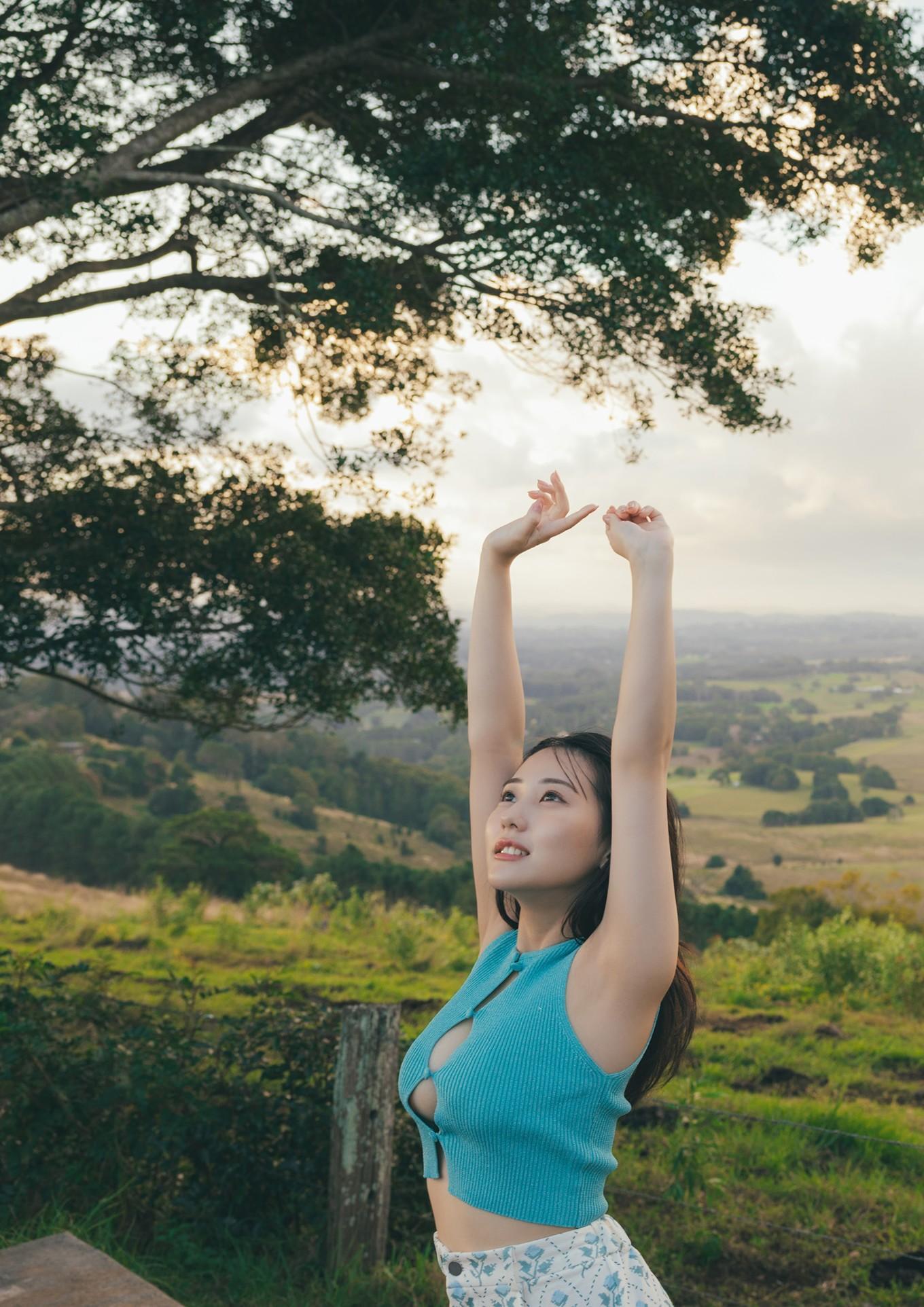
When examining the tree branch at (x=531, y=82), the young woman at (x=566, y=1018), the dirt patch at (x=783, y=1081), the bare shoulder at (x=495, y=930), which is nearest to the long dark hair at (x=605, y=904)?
the young woman at (x=566, y=1018)

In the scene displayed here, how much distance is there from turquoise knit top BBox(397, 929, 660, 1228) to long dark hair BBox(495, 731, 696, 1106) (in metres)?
0.12

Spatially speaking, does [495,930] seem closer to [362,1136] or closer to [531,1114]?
[531,1114]

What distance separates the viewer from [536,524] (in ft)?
6.53

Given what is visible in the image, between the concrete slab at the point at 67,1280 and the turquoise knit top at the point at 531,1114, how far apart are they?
140 cm

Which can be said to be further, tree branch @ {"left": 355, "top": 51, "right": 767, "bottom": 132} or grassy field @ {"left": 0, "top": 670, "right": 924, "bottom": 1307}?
tree branch @ {"left": 355, "top": 51, "right": 767, "bottom": 132}

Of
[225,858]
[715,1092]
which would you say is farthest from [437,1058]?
[225,858]

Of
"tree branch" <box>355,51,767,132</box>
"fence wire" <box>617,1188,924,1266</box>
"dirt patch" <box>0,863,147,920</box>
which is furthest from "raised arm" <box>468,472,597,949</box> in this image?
"dirt patch" <box>0,863,147,920</box>

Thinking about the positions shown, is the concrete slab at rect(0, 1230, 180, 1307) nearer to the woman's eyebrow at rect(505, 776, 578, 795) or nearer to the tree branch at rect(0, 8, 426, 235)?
the woman's eyebrow at rect(505, 776, 578, 795)

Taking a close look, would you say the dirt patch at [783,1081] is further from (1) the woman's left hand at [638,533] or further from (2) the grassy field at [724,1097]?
(1) the woman's left hand at [638,533]

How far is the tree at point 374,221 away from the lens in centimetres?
581

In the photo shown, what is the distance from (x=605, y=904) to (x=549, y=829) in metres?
0.14

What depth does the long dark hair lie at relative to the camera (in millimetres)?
1735

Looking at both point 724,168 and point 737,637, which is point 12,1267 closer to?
point 724,168

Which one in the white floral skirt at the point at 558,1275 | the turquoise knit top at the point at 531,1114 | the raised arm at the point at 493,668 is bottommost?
the white floral skirt at the point at 558,1275
